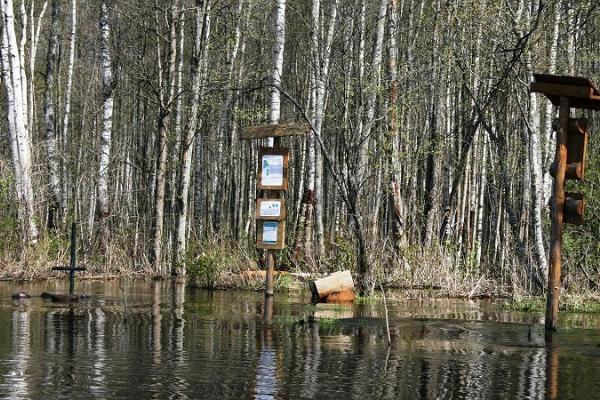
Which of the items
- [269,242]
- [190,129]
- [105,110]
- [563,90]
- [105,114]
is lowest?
[269,242]

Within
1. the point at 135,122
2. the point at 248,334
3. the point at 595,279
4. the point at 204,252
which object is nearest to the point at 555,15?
the point at 595,279

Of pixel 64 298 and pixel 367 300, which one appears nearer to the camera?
pixel 64 298

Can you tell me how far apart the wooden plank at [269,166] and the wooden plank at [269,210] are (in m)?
0.22

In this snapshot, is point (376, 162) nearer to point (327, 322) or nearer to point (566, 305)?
point (566, 305)

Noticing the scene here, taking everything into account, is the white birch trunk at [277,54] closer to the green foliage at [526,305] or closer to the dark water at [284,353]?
the dark water at [284,353]

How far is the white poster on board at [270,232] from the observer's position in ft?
49.1

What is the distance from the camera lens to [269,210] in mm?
15062

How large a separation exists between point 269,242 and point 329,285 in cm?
139

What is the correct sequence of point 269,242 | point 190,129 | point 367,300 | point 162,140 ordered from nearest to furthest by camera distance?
1. point 269,242
2. point 367,300
3. point 190,129
4. point 162,140

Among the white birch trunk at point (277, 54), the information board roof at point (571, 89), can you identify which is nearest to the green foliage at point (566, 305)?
the information board roof at point (571, 89)

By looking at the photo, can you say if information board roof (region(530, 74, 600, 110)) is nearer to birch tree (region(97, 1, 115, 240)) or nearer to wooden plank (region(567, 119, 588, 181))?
wooden plank (region(567, 119, 588, 181))

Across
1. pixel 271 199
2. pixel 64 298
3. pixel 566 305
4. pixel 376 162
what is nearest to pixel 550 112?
pixel 376 162

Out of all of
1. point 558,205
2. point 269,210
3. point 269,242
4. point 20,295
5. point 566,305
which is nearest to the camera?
point 558,205

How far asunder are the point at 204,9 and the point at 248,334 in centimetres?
1469
